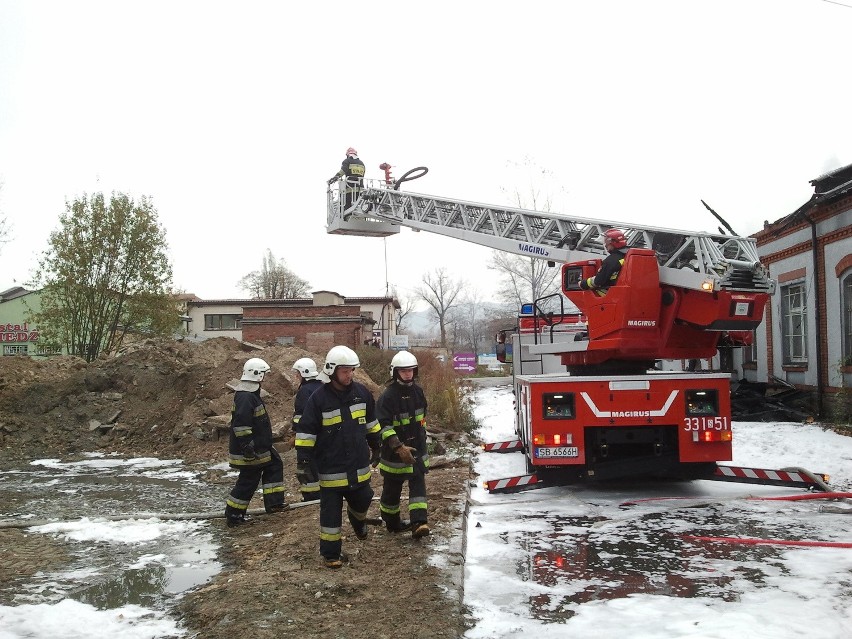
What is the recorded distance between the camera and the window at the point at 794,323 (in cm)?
1555

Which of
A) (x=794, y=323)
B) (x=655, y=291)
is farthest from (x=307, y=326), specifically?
(x=655, y=291)

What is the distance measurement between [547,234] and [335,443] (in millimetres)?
5194

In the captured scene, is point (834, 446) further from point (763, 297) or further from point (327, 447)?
point (327, 447)

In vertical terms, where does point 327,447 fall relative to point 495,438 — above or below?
above

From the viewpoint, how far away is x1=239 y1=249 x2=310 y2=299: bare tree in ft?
216

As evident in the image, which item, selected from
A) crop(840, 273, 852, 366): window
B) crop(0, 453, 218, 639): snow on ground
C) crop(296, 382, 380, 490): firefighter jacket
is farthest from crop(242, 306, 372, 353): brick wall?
crop(296, 382, 380, 490): firefighter jacket

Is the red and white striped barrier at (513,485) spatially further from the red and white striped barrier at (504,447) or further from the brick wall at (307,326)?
the brick wall at (307,326)

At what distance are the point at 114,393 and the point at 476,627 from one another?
48.9ft

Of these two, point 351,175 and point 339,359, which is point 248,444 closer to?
point 339,359

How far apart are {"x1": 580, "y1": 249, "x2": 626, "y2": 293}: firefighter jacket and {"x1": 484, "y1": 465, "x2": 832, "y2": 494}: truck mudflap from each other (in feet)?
7.33

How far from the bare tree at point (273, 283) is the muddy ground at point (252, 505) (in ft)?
151

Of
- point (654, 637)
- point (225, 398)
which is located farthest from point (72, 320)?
point (654, 637)

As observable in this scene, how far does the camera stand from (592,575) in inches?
206

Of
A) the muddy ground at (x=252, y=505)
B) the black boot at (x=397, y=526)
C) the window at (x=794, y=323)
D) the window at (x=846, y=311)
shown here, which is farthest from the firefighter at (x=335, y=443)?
the window at (x=794, y=323)
